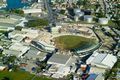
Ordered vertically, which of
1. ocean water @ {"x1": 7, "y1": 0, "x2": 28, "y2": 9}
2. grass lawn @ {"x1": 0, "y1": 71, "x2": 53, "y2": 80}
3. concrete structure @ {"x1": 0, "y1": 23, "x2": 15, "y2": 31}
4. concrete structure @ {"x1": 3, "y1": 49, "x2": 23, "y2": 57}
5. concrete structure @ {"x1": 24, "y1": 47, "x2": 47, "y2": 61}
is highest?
ocean water @ {"x1": 7, "y1": 0, "x2": 28, "y2": 9}

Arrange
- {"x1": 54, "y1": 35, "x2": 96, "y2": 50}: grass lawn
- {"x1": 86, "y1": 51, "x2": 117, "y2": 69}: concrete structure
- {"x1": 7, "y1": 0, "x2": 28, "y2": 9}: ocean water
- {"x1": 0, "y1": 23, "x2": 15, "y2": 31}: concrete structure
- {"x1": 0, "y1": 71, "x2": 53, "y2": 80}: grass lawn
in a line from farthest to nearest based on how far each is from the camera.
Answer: {"x1": 7, "y1": 0, "x2": 28, "y2": 9}: ocean water < {"x1": 0, "y1": 23, "x2": 15, "y2": 31}: concrete structure < {"x1": 54, "y1": 35, "x2": 96, "y2": 50}: grass lawn < {"x1": 86, "y1": 51, "x2": 117, "y2": 69}: concrete structure < {"x1": 0, "y1": 71, "x2": 53, "y2": 80}: grass lawn

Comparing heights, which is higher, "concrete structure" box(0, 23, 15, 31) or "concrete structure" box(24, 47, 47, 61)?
"concrete structure" box(0, 23, 15, 31)

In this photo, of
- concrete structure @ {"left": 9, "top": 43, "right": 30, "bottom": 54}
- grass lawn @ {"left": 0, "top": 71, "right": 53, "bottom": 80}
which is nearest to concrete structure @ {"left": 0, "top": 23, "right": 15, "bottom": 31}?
concrete structure @ {"left": 9, "top": 43, "right": 30, "bottom": 54}

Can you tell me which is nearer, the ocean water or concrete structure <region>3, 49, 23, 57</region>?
concrete structure <region>3, 49, 23, 57</region>

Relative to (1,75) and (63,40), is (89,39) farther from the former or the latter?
(1,75)

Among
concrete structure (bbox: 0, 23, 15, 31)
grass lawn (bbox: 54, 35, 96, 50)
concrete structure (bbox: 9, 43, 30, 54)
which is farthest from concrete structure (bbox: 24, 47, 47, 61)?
concrete structure (bbox: 0, 23, 15, 31)

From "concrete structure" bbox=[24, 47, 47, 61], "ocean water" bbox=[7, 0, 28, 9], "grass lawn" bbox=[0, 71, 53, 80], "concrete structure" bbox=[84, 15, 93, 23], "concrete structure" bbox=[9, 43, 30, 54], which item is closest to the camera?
"grass lawn" bbox=[0, 71, 53, 80]

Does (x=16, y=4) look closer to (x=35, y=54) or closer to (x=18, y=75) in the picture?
(x=35, y=54)

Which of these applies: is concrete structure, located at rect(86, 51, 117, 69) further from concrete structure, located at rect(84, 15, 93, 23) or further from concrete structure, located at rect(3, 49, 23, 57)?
concrete structure, located at rect(84, 15, 93, 23)
